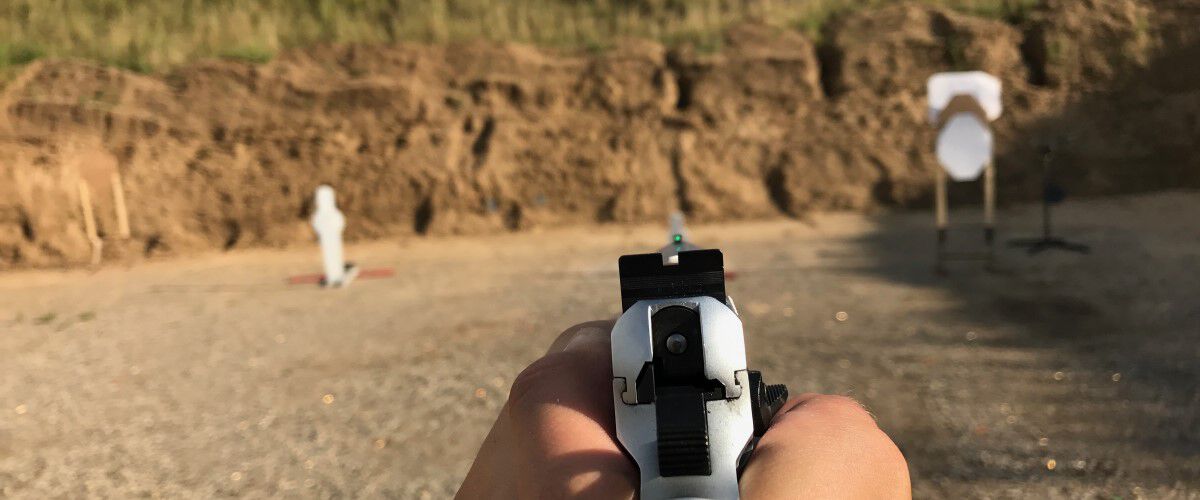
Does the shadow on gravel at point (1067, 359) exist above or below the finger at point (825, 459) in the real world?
below

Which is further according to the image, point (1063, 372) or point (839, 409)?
point (1063, 372)

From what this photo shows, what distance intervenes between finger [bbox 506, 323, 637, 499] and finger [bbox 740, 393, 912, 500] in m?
0.16

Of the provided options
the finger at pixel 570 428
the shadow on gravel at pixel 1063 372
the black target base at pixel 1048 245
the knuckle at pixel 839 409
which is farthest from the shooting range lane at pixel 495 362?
the finger at pixel 570 428

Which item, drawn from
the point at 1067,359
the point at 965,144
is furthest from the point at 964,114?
the point at 1067,359

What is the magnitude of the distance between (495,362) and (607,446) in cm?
410

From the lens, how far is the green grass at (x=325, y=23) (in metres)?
11.6

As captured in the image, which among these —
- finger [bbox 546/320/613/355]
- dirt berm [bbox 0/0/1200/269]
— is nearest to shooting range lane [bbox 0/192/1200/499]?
dirt berm [bbox 0/0/1200/269]

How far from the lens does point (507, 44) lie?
1191 cm

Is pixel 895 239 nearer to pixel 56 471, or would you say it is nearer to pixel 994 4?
pixel 994 4

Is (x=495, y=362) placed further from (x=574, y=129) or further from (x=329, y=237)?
(x=574, y=129)

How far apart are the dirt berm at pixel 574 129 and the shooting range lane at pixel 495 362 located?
1.71 meters

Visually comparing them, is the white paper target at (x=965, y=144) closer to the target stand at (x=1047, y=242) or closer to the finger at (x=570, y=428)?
the target stand at (x=1047, y=242)

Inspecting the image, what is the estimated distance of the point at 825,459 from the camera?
104 centimetres

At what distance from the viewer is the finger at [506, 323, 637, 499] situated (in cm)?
100
